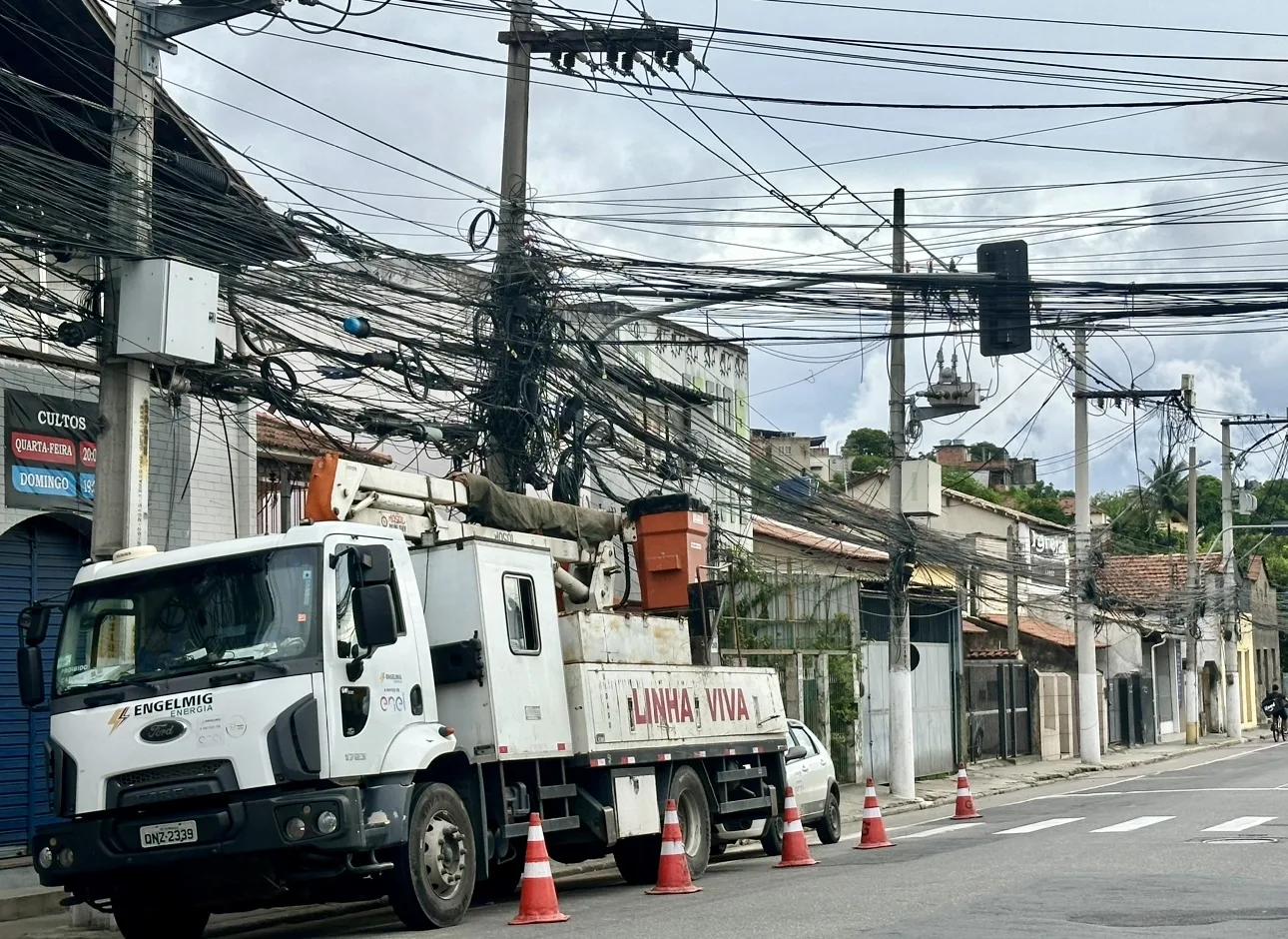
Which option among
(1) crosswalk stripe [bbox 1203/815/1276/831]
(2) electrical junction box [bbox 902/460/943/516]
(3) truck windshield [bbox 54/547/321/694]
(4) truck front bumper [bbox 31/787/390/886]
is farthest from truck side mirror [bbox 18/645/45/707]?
(2) electrical junction box [bbox 902/460/943/516]

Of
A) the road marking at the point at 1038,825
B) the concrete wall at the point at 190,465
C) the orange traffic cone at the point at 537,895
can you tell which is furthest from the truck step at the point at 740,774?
the concrete wall at the point at 190,465

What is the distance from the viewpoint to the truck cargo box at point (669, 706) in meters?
13.9

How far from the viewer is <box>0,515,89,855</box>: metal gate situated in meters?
16.3

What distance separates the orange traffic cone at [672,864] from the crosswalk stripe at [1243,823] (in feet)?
23.6

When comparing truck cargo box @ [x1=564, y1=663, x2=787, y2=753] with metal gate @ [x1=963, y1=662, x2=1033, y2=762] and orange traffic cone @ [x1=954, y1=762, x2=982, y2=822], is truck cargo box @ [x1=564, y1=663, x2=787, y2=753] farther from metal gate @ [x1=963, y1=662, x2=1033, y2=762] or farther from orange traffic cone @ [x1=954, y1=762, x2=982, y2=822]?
metal gate @ [x1=963, y1=662, x2=1033, y2=762]

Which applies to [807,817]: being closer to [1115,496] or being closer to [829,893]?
[829,893]

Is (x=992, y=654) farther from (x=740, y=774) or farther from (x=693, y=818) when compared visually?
(x=693, y=818)

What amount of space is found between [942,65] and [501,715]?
285 inches

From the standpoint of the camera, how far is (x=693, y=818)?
51.6 ft

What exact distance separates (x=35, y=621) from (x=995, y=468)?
85.2 meters

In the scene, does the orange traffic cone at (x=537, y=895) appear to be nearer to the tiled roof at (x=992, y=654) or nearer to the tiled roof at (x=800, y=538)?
the tiled roof at (x=800, y=538)

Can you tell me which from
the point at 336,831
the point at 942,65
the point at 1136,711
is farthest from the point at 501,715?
the point at 1136,711

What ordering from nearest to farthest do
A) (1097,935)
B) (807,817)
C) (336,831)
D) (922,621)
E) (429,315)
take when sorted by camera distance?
(1097,935) → (336,831) → (429,315) → (807,817) → (922,621)

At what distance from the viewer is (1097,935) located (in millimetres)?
10031
